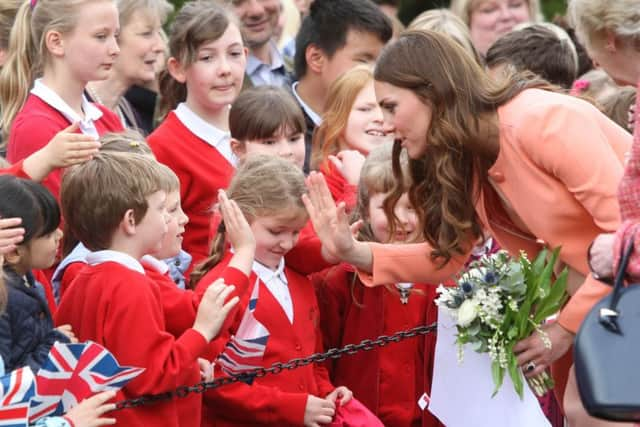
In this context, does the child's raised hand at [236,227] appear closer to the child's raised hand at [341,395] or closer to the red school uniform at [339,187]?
the child's raised hand at [341,395]

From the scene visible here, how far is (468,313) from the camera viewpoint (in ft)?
16.2

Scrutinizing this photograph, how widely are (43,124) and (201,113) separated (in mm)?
1178

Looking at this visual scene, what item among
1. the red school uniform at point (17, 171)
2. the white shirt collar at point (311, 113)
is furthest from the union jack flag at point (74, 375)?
the white shirt collar at point (311, 113)

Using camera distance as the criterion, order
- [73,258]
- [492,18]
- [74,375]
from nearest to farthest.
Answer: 1. [74,375]
2. [73,258]
3. [492,18]

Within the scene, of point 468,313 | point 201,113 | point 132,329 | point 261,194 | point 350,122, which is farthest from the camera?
point 350,122

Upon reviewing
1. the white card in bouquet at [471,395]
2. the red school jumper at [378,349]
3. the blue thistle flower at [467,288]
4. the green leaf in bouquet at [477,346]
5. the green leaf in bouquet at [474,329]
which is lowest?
the red school jumper at [378,349]

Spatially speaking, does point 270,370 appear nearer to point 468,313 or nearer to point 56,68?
point 468,313

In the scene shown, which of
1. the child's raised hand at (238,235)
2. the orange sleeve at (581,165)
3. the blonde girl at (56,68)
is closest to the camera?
the orange sleeve at (581,165)

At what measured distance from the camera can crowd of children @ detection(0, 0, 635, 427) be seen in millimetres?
4926

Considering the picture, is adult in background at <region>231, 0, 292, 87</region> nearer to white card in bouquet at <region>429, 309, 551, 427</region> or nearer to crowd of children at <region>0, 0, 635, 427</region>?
crowd of children at <region>0, 0, 635, 427</region>

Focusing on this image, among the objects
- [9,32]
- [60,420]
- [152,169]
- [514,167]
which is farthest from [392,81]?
[9,32]

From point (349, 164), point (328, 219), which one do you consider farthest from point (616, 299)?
point (349, 164)

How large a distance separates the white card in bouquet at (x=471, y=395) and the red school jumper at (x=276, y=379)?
60 cm

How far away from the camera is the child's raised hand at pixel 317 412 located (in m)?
5.61
